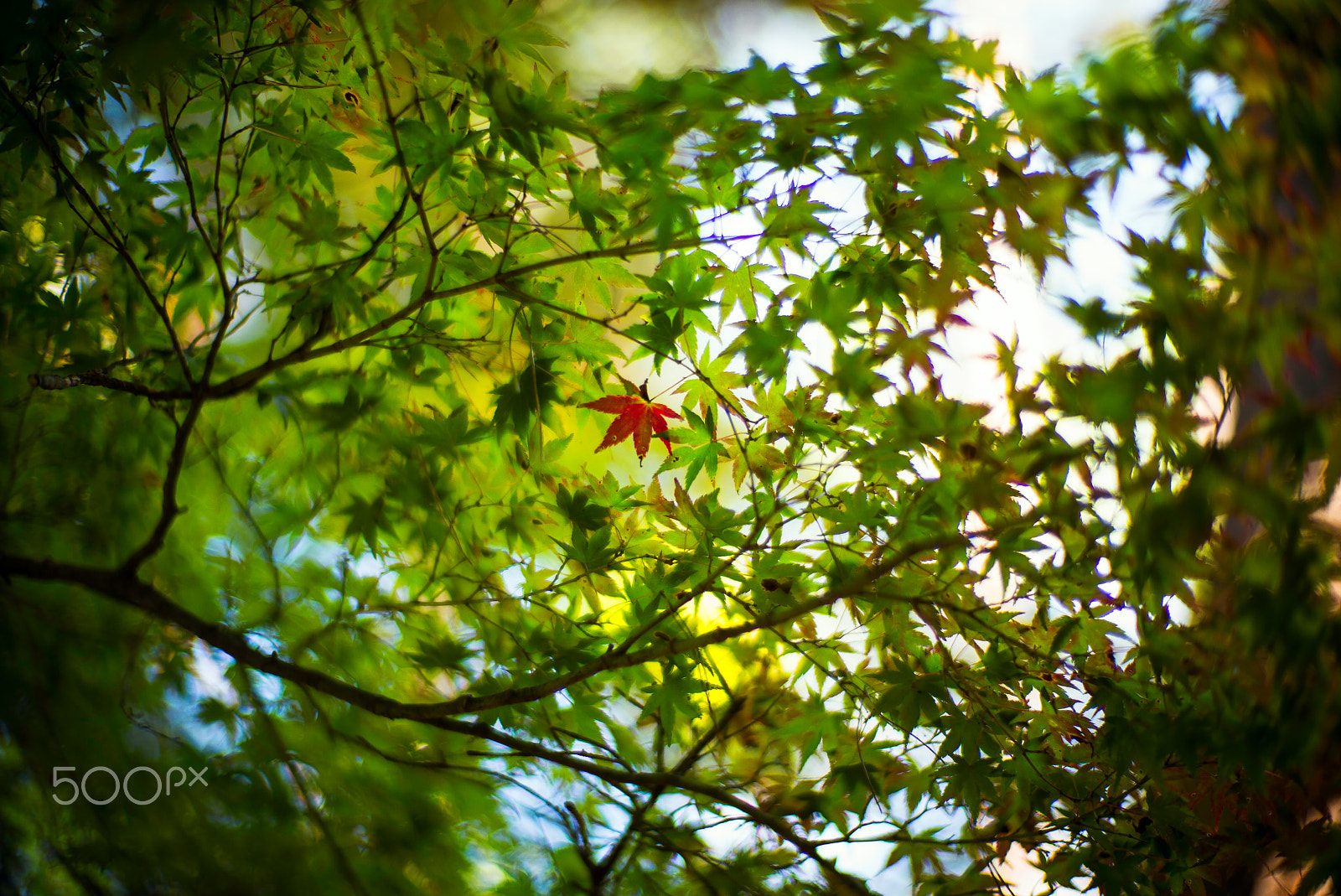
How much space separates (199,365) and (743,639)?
1.14 metres

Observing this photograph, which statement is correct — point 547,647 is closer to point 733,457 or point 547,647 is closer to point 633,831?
point 633,831

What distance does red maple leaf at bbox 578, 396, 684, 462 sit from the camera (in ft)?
3.85

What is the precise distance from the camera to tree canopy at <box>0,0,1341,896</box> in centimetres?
68

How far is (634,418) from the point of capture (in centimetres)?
119
